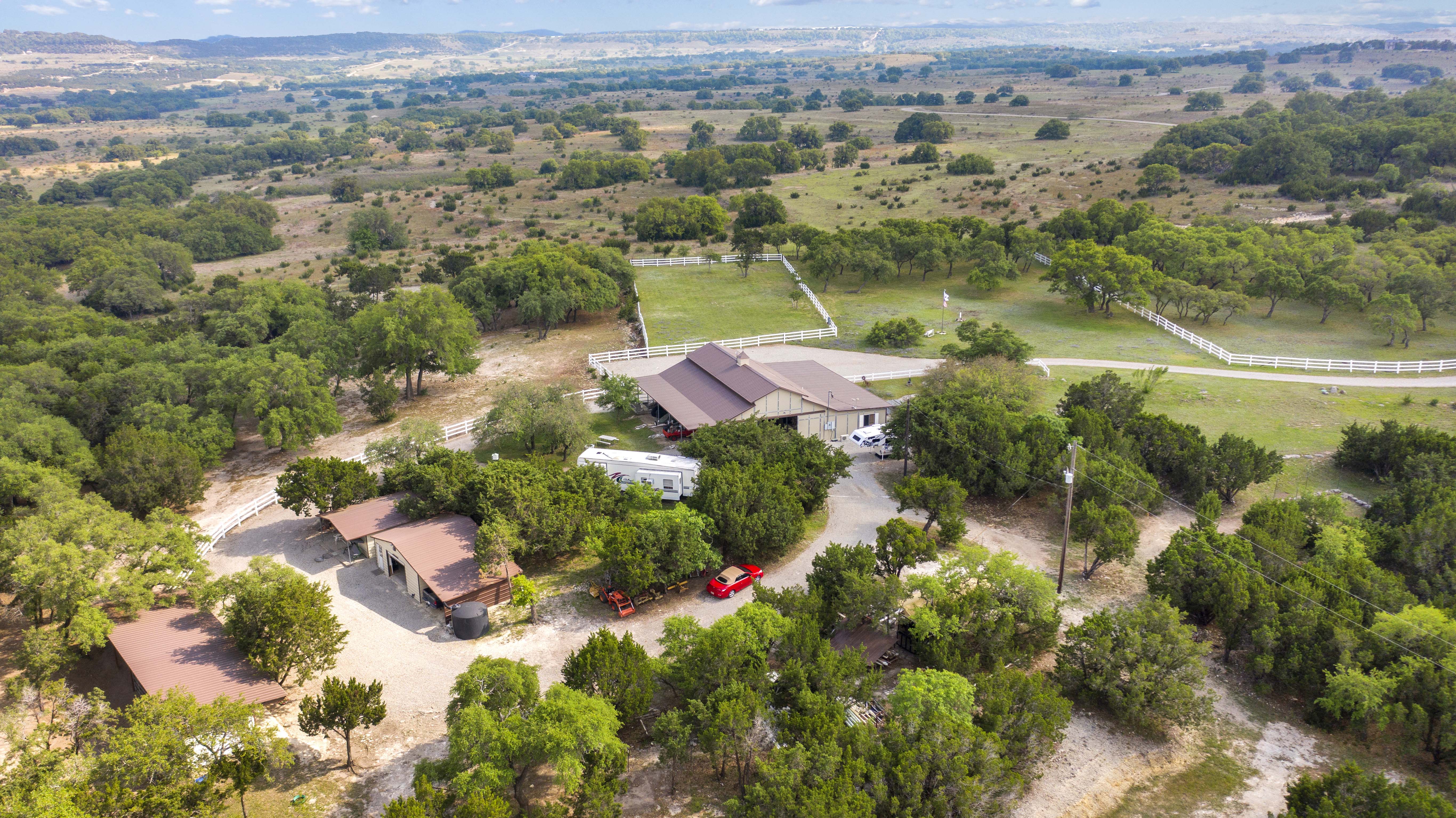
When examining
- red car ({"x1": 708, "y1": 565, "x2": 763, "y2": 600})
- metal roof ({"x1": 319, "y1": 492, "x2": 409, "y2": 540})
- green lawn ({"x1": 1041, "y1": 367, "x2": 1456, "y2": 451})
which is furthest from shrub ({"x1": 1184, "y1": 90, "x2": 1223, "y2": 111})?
metal roof ({"x1": 319, "y1": 492, "x2": 409, "y2": 540})

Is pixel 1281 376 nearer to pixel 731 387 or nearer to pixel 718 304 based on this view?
pixel 731 387

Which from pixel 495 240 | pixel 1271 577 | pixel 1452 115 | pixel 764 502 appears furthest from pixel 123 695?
pixel 1452 115

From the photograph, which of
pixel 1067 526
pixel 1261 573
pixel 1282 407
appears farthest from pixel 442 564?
pixel 1282 407

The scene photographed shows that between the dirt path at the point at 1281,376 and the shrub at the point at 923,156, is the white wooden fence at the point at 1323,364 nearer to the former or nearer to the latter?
the dirt path at the point at 1281,376

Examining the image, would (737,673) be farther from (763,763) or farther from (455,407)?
(455,407)

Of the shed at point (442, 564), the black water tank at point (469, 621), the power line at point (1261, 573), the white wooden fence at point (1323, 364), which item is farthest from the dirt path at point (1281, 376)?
the black water tank at point (469, 621)

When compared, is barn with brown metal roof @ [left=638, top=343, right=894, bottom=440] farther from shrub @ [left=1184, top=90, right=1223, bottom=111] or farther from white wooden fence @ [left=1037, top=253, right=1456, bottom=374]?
shrub @ [left=1184, top=90, right=1223, bottom=111]
